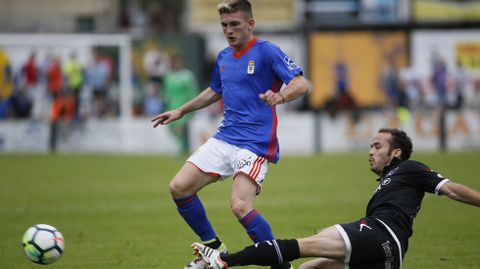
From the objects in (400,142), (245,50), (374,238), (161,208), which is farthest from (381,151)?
(161,208)

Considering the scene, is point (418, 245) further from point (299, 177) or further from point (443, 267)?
point (299, 177)

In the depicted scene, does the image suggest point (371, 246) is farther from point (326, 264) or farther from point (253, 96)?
point (253, 96)

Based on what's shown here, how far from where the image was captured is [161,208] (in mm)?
15164

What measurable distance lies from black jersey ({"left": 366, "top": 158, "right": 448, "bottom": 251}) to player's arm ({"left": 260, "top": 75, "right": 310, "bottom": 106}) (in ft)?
3.51

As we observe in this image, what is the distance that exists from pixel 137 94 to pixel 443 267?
893 inches

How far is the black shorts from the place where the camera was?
745cm

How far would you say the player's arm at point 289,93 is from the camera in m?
7.73

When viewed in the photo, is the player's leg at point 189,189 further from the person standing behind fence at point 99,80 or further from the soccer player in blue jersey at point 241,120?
the person standing behind fence at point 99,80

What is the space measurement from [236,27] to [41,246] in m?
2.69

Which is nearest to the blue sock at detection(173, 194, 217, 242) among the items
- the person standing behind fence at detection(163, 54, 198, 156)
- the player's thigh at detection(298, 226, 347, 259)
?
the player's thigh at detection(298, 226, 347, 259)

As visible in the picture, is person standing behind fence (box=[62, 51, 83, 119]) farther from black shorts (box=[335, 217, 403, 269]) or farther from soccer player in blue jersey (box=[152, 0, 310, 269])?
black shorts (box=[335, 217, 403, 269])

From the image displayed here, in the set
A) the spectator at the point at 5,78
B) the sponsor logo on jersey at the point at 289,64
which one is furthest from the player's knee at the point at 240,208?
the spectator at the point at 5,78

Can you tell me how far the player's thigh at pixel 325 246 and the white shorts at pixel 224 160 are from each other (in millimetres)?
1066

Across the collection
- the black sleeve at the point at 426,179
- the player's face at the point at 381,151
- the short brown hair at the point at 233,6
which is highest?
the short brown hair at the point at 233,6
